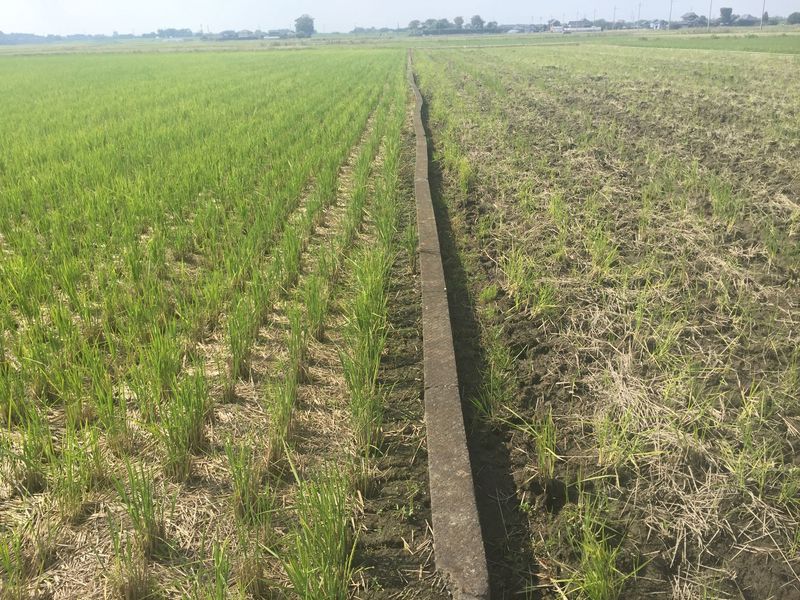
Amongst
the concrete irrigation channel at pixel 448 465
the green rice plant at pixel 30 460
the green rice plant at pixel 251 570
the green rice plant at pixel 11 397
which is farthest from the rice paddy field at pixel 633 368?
the green rice plant at pixel 11 397

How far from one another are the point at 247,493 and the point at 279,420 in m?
0.40

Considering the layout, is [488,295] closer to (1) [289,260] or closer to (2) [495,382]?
(2) [495,382]

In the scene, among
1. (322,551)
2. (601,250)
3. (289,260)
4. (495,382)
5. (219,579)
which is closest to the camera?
(219,579)

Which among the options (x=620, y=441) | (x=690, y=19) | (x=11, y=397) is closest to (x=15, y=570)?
(x=11, y=397)

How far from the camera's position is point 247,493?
5.35ft

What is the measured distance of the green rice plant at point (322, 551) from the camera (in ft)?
4.38

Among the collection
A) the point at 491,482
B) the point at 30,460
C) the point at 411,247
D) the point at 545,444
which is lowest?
the point at 491,482

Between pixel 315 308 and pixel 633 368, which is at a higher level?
pixel 315 308

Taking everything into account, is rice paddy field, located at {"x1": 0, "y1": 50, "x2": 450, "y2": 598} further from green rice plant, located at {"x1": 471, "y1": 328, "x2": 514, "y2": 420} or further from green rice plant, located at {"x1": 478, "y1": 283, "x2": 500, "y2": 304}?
green rice plant, located at {"x1": 478, "y1": 283, "x2": 500, "y2": 304}

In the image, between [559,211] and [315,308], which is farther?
[559,211]

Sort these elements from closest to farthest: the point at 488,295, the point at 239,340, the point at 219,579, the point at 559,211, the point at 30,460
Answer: the point at 219,579 < the point at 30,460 < the point at 239,340 < the point at 488,295 < the point at 559,211

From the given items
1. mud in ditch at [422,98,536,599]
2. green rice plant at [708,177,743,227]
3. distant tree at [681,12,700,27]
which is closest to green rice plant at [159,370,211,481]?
mud in ditch at [422,98,536,599]

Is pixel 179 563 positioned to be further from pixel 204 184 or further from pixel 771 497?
pixel 204 184

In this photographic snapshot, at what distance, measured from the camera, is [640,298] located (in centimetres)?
293
